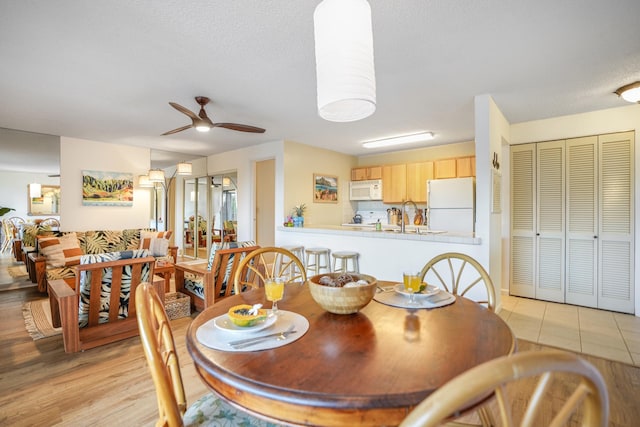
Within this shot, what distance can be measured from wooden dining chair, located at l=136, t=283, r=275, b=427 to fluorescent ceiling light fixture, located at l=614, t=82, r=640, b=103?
396cm

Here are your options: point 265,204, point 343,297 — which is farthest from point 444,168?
point 343,297

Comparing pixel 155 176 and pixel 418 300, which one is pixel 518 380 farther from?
pixel 155 176

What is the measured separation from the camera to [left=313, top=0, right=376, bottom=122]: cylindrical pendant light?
4.05ft

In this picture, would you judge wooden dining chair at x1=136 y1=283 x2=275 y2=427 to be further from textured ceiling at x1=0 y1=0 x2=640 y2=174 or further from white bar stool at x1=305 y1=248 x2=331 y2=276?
white bar stool at x1=305 y1=248 x2=331 y2=276

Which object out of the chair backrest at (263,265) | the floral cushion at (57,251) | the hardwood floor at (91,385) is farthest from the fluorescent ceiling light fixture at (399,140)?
the floral cushion at (57,251)

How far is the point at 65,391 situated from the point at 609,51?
4521mm

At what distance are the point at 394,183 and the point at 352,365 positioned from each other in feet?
17.1

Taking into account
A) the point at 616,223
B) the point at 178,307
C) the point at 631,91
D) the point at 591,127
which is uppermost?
the point at 631,91

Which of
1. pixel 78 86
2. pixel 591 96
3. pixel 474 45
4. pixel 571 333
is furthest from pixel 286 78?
pixel 571 333

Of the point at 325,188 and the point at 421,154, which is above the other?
the point at 421,154

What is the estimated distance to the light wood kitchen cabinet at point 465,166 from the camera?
16.1ft

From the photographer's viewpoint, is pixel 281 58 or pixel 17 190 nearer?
pixel 281 58

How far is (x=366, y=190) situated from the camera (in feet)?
20.3

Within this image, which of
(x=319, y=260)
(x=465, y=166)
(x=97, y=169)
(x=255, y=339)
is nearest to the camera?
(x=255, y=339)
